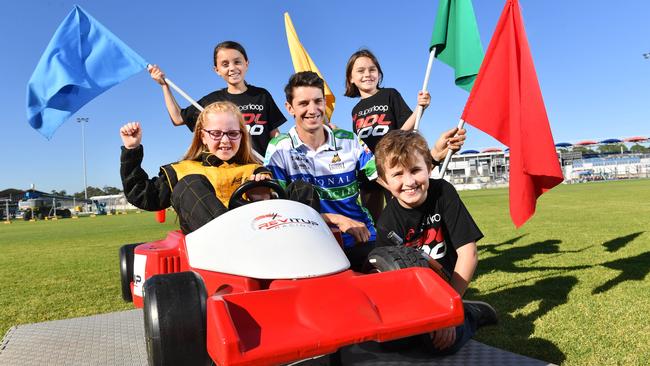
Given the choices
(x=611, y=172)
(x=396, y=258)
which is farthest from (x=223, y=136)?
(x=611, y=172)

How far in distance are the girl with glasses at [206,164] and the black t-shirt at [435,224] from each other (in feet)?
2.65

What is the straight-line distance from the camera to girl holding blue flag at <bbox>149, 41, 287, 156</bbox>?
15.5 ft

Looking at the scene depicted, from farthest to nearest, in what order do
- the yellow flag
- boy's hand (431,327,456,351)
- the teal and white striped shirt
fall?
the yellow flag, the teal and white striped shirt, boy's hand (431,327,456,351)

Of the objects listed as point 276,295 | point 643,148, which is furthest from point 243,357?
point 643,148

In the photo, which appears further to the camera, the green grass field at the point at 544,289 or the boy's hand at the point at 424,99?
the boy's hand at the point at 424,99

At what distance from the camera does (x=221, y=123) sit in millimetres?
3160

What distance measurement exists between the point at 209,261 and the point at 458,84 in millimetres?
3301

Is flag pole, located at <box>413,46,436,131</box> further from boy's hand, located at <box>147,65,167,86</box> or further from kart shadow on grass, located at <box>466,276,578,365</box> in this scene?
boy's hand, located at <box>147,65,167,86</box>

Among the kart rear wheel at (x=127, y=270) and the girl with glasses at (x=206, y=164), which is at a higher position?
the girl with glasses at (x=206, y=164)

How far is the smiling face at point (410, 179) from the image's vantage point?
275cm

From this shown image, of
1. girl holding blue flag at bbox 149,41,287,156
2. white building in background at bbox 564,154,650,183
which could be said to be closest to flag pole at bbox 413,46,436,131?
girl holding blue flag at bbox 149,41,287,156

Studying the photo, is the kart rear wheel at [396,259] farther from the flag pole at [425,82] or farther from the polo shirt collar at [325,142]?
the flag pole at [425,82]

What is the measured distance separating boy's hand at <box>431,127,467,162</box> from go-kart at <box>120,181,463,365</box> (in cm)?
121

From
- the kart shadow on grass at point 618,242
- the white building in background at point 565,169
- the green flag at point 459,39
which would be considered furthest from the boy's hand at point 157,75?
the white building in background at point 565,169
